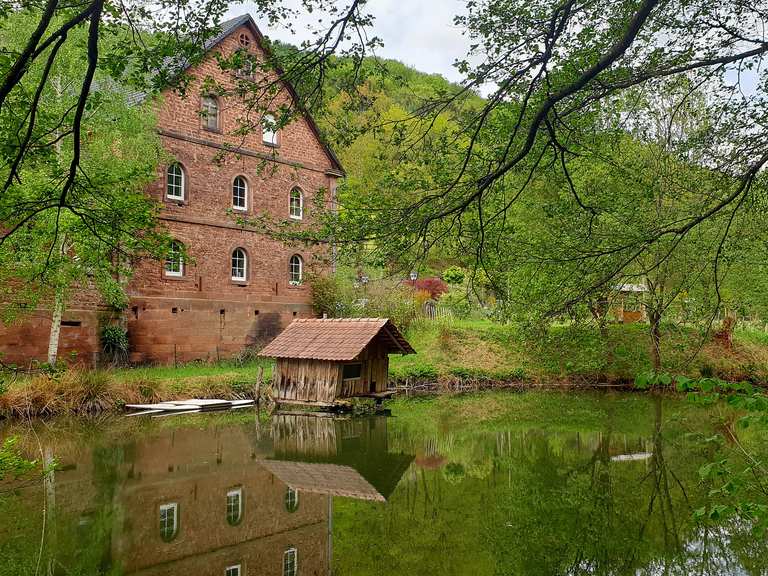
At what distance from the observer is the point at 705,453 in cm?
1292

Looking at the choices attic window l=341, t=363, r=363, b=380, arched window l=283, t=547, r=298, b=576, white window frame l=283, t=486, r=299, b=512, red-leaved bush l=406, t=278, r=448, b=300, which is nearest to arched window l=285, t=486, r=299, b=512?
white window frame l=283, t=486, r=299, b=512

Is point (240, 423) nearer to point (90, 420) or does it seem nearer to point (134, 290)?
point (90, 420)

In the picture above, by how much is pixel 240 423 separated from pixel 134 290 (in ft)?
24.0

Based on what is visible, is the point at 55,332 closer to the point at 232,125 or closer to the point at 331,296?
the point at 232,125

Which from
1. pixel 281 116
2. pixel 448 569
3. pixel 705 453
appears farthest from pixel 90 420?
pixel 705 453

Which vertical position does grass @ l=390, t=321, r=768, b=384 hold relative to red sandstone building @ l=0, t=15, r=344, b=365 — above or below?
below

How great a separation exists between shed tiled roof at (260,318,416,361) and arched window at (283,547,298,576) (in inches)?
334

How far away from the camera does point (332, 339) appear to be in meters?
17.8

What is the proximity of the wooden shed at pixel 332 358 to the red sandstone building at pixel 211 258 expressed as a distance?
3561mm

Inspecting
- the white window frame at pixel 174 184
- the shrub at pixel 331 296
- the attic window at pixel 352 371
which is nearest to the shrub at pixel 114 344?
the white window frame at pixel 174 184

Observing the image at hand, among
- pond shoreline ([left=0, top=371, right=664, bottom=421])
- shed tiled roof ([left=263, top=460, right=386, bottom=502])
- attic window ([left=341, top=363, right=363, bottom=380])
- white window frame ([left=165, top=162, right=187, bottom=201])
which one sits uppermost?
white window frame ([left=165, top=162, right=187, bottom=201])

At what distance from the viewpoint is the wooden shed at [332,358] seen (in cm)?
1738

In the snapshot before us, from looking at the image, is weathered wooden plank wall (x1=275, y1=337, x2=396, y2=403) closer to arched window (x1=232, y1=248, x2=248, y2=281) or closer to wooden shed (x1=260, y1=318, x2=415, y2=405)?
wooden shed (x1=260, y1=318, x2=415, y2=405)

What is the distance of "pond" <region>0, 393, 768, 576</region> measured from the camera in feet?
24.7
